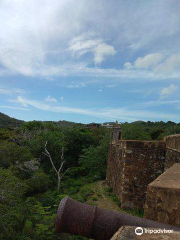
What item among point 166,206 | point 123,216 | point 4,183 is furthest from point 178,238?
point 4,183

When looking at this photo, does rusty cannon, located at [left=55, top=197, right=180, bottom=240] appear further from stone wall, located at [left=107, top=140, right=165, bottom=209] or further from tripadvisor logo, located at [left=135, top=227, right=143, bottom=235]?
stone wall, located at [left=107, top=140, right=165, bottom=209]

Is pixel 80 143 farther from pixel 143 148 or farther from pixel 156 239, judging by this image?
pixel 156 239

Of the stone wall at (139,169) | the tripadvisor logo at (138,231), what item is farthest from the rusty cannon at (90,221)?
the stone wall at (139,169)

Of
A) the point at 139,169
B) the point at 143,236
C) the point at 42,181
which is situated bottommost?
the point at 42,181

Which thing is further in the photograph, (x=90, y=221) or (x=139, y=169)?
(x=139, y=169)

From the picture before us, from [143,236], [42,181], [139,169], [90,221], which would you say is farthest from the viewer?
[42,181]

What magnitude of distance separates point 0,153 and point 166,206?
15.4 m

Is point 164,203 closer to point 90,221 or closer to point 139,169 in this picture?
point 90,221

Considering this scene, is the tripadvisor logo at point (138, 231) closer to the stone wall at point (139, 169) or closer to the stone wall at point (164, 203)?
the stone wall at point (164, 203)

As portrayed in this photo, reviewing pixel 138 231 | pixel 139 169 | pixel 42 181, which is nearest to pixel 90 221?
pixel 138 231

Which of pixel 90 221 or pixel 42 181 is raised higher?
pixel 90 221

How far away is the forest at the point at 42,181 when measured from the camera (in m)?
7.57

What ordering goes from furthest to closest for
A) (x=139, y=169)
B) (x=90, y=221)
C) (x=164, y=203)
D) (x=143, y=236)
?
(x=139, y=169)
(x=164, y=203)
(x=90, y=221)
(x=143, y=236)

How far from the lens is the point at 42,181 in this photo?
15625mm
